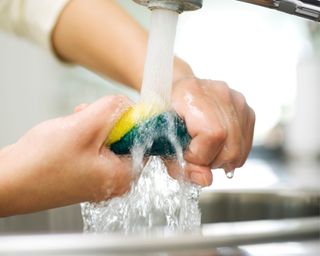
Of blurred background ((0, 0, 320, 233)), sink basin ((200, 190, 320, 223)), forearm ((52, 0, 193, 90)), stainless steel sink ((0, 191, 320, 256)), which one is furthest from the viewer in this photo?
blurred background ((0, 0, 320, 233))

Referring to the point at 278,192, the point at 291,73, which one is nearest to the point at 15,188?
the point at 278,192

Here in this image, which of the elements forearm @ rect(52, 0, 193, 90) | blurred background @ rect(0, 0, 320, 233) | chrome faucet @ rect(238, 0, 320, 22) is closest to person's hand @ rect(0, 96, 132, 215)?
chrome faucet @ rect(238, 0, 320, 22)

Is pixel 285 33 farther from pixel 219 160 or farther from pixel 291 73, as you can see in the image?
pixel 219 160

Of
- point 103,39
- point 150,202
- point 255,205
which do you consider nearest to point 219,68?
point 255,205

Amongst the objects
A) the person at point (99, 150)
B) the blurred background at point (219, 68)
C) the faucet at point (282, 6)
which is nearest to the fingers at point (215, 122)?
the person at point (99, 150)

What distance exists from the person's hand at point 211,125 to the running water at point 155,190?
1 centimetres

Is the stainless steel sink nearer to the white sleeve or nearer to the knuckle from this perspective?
the knuckle

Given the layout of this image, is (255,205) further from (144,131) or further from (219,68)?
(219,68)

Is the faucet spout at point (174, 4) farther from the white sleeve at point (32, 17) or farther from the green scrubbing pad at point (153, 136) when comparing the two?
the white sleeve at point (32, 17)

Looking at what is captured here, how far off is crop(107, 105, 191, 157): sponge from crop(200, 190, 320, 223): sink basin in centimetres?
41

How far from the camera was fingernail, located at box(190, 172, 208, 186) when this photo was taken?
0.49 m

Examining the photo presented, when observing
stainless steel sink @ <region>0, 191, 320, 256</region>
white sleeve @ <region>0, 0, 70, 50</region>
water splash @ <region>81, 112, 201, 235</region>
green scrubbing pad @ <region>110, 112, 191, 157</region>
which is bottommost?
stainless steel sink @ <region>0, 191, 320, 256</region>

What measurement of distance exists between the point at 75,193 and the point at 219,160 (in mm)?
118

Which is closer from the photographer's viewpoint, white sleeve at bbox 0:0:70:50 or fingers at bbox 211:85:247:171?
fingers at bbox 211:85:247:171
